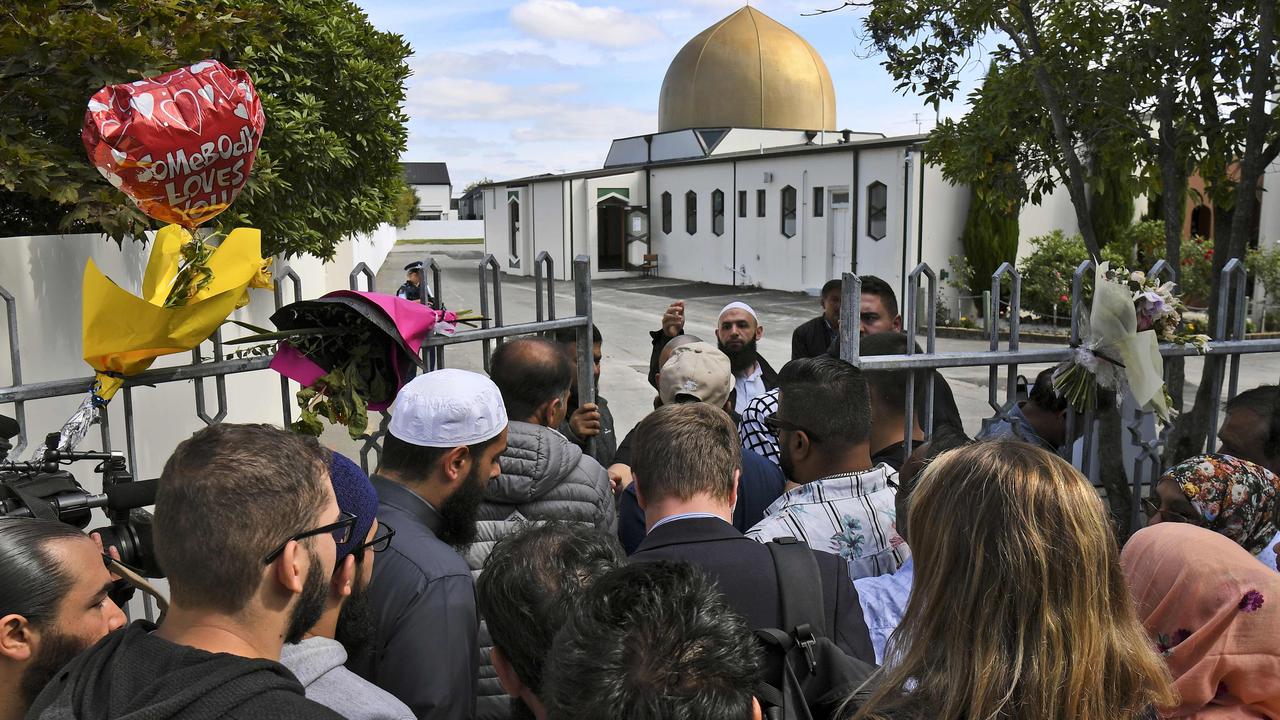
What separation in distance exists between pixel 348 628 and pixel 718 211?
107 feet

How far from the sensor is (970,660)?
5.70ft

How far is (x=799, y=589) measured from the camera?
2.31m

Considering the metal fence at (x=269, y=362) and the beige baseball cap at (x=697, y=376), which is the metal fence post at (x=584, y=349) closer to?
the metal fence at (x=269, y=362)

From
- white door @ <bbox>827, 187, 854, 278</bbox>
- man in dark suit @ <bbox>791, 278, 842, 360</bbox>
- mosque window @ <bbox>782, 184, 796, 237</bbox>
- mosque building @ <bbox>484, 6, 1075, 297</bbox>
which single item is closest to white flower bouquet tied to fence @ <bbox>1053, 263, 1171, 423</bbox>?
man in dark suit @ <bbox>791, 278, 842, 360</bbox>

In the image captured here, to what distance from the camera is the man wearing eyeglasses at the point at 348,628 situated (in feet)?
6.33

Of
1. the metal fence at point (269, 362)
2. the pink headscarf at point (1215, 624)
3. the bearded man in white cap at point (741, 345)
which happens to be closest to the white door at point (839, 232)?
the bearded man in white cap at point (741, 345)

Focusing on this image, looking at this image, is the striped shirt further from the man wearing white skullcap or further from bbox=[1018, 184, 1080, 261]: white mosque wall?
bbox=[1018, 184, 1080, 261]: white mosque wall

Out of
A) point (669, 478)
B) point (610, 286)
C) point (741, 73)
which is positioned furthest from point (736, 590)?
point (741, 73)

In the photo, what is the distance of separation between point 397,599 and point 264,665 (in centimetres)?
75

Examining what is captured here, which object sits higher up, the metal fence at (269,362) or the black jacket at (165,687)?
the metal fence at (269,362)

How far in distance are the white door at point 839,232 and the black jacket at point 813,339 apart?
2182 centimetres

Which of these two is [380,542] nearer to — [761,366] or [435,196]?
[761,366]

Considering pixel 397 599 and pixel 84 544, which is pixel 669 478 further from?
pixel 84 544

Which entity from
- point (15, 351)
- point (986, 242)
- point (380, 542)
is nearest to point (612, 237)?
point (986, 242)
